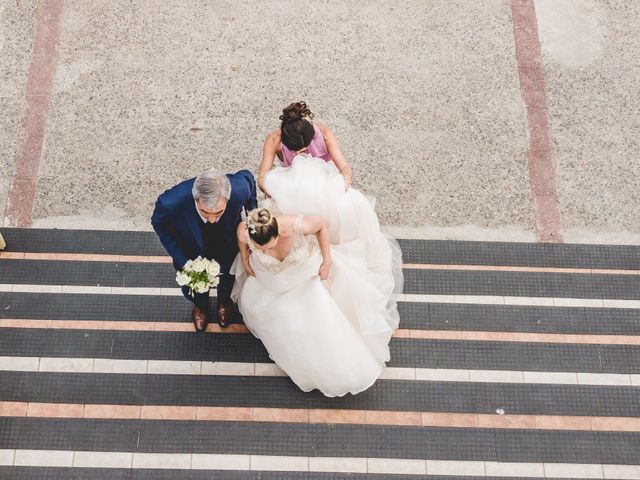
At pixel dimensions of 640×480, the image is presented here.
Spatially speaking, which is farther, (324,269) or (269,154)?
(269,154)

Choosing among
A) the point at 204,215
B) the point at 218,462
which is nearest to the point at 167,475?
the point at 218,462

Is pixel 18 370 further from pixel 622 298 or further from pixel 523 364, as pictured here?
pixel 622 298

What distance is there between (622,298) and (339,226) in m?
2.80

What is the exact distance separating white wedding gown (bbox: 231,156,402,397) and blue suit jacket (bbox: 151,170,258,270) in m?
0.27

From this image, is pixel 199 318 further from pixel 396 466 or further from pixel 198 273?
pixel 396 466

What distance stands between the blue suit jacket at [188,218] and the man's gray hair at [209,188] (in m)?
0.18

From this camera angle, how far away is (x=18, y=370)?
5762mm

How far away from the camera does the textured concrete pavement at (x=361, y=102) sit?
6.57 m

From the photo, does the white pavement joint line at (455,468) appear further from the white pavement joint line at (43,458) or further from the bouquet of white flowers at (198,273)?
the white pavement joint line at (43,458)

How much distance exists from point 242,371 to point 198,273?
1345 millimetres

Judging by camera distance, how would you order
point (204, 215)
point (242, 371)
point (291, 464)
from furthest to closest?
point (242, 371)
point (291, 464)
point (204, 215)

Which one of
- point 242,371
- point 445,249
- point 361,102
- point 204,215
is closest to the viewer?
point 204,215

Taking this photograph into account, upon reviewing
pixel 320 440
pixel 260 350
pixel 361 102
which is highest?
pixel 361 102

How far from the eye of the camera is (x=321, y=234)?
16.1 feet
